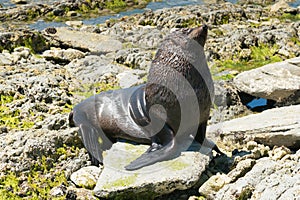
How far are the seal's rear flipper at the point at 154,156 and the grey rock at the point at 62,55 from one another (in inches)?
208

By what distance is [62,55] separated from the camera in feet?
31.7

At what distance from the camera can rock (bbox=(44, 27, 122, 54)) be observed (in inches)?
413

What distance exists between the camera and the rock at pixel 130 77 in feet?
26.5

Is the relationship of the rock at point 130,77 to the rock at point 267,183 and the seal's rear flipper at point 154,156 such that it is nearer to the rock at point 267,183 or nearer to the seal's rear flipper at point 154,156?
the seal's rear flipper at point 154,156

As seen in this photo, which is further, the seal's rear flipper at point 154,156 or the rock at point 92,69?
the rock at point 92,69

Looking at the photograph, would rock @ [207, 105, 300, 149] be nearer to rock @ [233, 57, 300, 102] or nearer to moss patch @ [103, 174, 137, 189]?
rock @ [233, 57, 300, 102]

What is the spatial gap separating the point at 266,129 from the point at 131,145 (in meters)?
1.67

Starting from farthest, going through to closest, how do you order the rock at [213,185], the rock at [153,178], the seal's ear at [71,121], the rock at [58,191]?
the seal's ear at [71,121] < the rock at [58,191] < the rock at [213,185] < the rock at [153,178]

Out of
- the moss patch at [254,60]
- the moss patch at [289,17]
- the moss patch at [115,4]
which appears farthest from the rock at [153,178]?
the moss patch at [115,4]

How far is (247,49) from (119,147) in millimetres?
5963

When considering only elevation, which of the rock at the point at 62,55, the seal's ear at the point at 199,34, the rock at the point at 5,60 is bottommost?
the rock at the point at 62,55

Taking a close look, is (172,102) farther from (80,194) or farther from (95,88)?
(95,88)

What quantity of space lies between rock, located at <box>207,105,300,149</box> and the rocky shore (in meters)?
0.01

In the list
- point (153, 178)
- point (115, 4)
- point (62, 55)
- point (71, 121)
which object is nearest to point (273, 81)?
point (71, 121)
